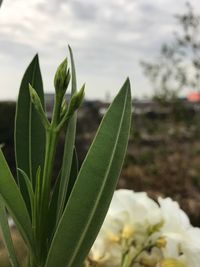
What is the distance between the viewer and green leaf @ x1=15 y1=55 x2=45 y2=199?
838 millimetres

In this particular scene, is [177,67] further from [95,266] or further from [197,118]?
[95,266]

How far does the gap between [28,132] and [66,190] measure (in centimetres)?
11

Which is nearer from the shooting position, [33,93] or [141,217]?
[33,93]

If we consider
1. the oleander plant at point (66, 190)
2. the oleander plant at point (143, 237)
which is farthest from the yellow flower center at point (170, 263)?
the oleander plant at point (66, 190)

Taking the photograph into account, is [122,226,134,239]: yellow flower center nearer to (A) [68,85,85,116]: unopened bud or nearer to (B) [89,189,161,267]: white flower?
(B) [89,189,161,267]: white flower

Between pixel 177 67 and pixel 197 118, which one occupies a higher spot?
pixel 177 67

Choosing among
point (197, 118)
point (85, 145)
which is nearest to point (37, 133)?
point (85, 145)

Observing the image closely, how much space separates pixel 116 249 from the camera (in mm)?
832

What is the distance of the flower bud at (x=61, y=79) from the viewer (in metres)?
0.74

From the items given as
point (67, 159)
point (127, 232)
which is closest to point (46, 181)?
point (67, 159)

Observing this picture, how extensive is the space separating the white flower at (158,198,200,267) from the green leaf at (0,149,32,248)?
18 centimetres

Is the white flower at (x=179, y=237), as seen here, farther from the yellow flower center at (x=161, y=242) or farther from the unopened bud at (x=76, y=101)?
the unopened bud at (x=76, y=101)

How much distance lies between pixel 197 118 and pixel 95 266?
9.92 meters

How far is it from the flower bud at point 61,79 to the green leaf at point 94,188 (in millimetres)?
61
